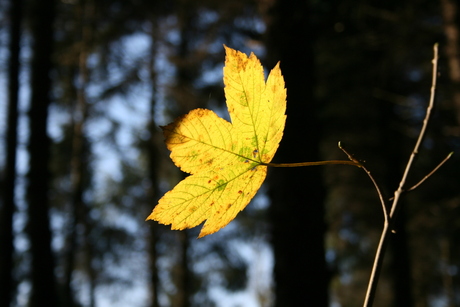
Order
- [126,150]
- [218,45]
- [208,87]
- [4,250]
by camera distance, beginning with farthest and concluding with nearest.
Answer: [126,150]
[208,87]
[218,45]
[4,250]

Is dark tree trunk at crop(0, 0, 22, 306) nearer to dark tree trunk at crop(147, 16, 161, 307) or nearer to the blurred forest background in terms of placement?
the blurred forest background

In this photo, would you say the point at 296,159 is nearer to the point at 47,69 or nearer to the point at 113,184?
the point at 47,69

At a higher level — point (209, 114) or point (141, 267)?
point (209, 114)

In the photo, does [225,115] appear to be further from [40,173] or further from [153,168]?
[153,168]

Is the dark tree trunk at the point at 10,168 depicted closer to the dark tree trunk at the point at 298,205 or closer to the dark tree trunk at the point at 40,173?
the dark tree trunk at the point at 40,173

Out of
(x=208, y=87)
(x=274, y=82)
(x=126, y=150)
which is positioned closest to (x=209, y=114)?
(x=274, y=82)

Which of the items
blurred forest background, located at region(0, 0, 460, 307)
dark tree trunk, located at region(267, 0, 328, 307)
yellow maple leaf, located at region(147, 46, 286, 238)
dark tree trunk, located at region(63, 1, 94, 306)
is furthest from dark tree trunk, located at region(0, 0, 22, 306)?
yellow maple leaf, located at region(147, 46, 286, 238)

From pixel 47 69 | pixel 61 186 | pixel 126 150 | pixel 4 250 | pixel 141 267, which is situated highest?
pixel 47 69

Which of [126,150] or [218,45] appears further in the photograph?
[126,150]

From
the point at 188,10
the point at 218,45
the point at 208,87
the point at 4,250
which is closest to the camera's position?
the point at 4,250
